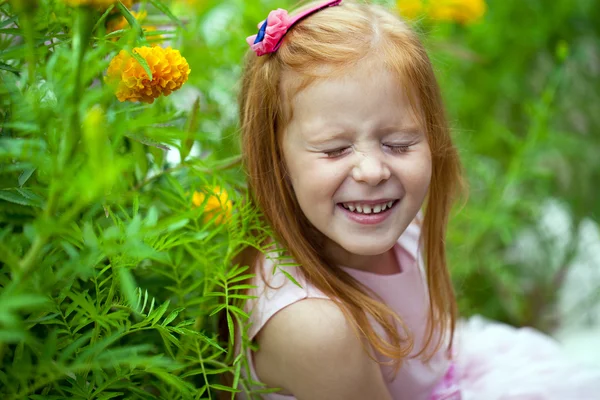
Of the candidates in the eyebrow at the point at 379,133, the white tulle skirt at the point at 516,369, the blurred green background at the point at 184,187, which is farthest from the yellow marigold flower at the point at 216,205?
the white tulle skirt at the point at 516,369

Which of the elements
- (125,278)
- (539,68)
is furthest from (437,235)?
(539,68)

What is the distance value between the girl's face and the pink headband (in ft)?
0.17

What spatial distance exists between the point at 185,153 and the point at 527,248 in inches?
51.8

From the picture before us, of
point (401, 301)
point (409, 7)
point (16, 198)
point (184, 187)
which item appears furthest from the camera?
point (409, 7)

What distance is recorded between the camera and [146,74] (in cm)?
62

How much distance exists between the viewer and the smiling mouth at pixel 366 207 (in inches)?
30.5

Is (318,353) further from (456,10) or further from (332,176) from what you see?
(456,10)

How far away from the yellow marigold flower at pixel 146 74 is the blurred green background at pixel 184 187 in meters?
0.02

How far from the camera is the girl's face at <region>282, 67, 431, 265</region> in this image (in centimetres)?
73

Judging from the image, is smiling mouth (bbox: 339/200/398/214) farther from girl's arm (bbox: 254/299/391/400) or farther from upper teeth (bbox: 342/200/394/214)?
girl's arm (bbox: 254/299/391/400)

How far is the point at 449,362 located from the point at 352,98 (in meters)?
0.54

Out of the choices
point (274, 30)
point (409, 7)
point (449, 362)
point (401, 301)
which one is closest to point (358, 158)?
point (274, 30)

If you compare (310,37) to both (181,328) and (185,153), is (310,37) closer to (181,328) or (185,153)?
(185,153)

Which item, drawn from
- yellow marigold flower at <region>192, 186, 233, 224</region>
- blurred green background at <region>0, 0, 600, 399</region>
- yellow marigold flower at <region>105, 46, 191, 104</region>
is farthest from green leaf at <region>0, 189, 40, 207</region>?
yellow marigold flower at <region>192, 186, 233, 224</region>
